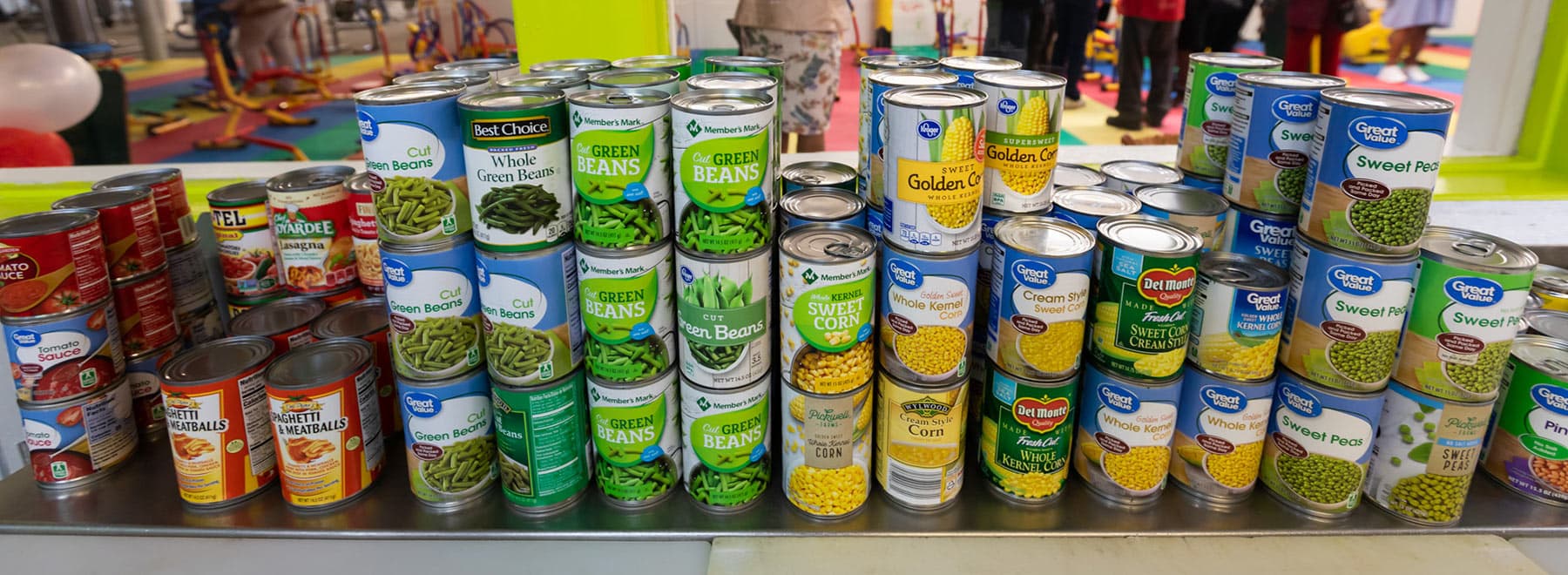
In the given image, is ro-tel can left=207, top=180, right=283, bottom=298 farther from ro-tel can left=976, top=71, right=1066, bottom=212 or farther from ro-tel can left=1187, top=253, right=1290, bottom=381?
ro-tel can left=1187, top=253, right=1290, bottom=381

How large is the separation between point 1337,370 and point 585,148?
125 cm

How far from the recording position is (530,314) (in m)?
1.41

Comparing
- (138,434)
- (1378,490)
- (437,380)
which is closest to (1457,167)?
(1378,490)

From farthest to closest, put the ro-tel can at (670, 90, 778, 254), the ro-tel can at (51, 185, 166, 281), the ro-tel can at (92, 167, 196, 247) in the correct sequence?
the ro-tel can at (92, 167, 196, 247) < the ro-tel can at (51, 185, 166, 281) < the ro-tel can at (670, 90, 778, 254)

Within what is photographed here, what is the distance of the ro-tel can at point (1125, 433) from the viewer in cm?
144

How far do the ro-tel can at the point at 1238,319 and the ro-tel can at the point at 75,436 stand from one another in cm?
198

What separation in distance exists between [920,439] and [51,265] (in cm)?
154

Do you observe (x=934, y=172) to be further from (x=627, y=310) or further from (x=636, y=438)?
(x=636, y=438)

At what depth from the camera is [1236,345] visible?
1431 millimetres

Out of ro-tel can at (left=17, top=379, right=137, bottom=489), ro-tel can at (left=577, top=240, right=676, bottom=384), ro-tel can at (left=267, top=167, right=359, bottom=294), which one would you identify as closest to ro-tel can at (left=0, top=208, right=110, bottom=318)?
ro-tel can at (left=17, top=379, right=137, bottom=489)

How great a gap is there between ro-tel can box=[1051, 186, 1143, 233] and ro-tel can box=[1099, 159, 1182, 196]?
4cm

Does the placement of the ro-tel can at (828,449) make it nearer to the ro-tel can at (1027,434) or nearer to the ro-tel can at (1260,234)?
the ro-tel can at (1027,434)

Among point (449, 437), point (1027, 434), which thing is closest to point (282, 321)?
point (449, 437)

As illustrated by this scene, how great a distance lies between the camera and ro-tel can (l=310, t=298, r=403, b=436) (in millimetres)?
1724
